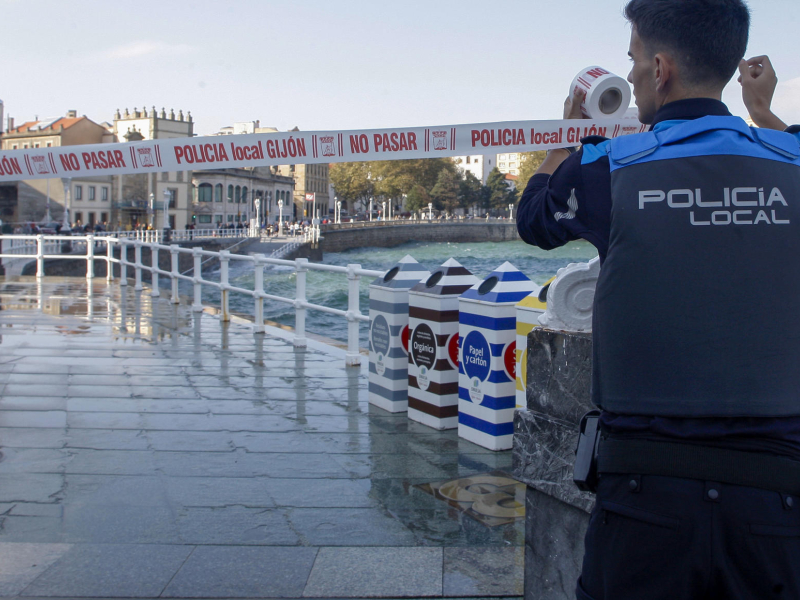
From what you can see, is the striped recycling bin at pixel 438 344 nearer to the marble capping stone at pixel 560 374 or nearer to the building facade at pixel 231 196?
the marble capping stone at pixel 560 374

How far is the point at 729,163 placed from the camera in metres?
1.51

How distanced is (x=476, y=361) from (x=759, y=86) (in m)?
3.19

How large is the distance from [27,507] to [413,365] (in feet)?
8.65

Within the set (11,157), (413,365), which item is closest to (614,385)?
(413,365)

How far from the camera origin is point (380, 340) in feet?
19.4

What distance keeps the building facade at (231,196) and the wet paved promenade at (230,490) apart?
87180 millimetres

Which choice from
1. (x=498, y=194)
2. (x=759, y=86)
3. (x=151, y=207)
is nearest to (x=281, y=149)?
(x=759, y=86)

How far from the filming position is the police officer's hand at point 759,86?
1.87m

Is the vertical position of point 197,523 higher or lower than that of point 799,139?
lower

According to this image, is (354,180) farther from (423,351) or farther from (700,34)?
(700,34)

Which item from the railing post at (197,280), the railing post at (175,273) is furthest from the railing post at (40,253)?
the railing post at (197,280)

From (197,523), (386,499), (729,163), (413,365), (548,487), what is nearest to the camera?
(729,163)

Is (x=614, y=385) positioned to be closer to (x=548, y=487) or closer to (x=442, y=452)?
(x=548, y=487)

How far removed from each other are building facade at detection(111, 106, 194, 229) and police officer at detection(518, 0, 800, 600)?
237 feet
